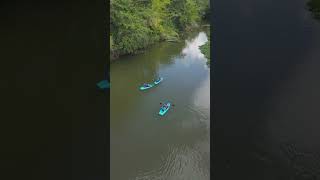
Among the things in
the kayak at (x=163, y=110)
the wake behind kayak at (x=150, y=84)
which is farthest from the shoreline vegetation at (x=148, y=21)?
the kayak at (x=163, y=110)

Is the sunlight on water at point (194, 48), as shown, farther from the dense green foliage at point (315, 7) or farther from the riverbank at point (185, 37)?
the dense green foliage at point (315, 7)

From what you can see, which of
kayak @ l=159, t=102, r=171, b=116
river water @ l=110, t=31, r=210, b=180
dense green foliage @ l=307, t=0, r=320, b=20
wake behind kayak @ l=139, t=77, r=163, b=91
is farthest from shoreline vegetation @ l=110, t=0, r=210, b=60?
dense green foliage @ l=307, t=0, r=320, b=20

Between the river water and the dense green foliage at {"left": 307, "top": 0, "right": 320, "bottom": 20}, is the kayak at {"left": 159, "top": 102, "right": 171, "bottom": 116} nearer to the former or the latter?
the river water

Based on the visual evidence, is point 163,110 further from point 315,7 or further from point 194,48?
point 194,48
